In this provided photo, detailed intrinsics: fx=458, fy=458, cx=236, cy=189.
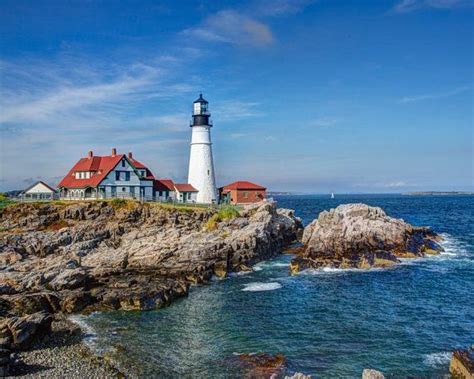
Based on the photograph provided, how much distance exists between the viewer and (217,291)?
31.1m

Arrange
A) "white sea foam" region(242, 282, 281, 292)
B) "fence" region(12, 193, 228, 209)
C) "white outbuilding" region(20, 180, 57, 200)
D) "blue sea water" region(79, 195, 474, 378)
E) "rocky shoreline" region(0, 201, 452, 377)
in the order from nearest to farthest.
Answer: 1. "blue sea water" region(79, 195, 474, 378)
2. "rocky shoreline" region(0, 201, 452, 377)
3. "white sea foam" region(242, 282, 281, 292)
4. "fence" region(12, 193, 228, 209)
5. "white outbuilding" region(20, 180, 57, 200)

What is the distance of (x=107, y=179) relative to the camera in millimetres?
55312


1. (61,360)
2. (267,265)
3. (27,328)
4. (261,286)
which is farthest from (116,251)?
(61,360)

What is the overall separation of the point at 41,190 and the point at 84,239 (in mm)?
20360

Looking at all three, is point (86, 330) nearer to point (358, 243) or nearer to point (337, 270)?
point (337, 270)

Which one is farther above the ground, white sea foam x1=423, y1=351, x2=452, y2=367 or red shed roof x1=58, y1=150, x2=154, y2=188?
red shed roof x1=58, y1=150, x2=154, y2=188

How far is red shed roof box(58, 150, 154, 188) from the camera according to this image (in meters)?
55.7

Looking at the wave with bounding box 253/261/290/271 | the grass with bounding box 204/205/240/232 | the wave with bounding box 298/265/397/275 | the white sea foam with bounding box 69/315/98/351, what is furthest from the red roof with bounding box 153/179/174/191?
the white sea foam with bounding box 69/315/98/351

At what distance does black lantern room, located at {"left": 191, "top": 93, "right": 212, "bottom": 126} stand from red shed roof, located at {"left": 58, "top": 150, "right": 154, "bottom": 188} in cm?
939

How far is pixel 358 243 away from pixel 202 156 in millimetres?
25375

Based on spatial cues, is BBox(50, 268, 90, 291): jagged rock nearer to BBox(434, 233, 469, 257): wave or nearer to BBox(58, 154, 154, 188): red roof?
BBox(58, 154, 154, 188): red roof

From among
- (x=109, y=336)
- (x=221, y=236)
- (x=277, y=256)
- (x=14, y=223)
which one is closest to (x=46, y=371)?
(x=109, y=336)

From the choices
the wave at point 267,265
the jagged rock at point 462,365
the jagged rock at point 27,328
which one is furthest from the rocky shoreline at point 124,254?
the jagged rock at point 462,365

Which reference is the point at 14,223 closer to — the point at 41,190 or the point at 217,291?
the point at 41,190
